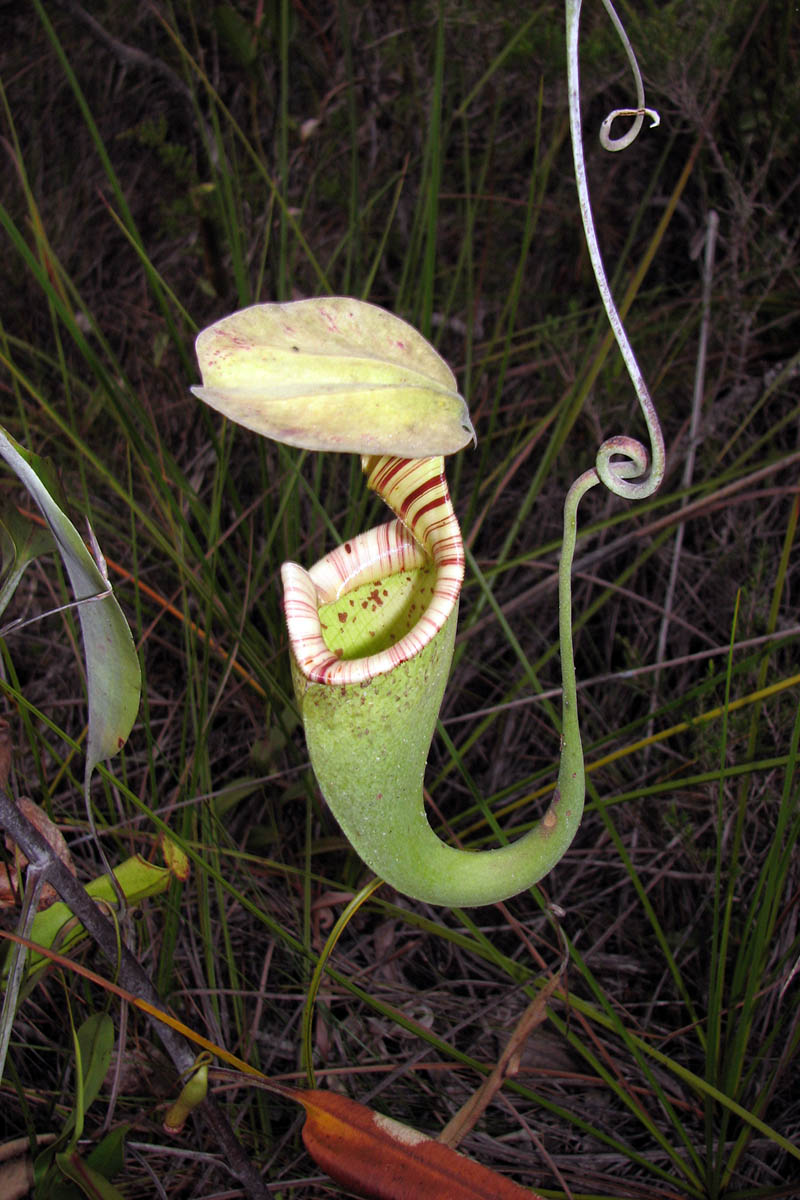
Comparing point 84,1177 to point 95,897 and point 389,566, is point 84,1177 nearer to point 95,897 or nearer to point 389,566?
point 95,897

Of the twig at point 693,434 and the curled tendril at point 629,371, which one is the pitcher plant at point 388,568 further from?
the twig at point 693,434

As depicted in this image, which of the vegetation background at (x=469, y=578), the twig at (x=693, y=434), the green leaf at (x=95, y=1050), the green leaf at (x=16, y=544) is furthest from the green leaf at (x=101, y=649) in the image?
the twig at (x=693, y=434)

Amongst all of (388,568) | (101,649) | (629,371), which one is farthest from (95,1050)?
(629,371)

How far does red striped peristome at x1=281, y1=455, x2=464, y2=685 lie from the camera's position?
37.7 inches

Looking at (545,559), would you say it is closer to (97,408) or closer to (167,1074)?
(97,408)

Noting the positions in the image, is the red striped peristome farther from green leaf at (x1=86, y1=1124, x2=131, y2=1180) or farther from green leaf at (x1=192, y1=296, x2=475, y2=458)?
green leaf at (x1=86, y1=1124, x2=131, y2=1180)

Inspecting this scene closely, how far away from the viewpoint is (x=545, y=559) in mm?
2221

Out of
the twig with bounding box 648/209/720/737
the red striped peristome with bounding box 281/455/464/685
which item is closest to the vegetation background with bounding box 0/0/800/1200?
the twig with bounding box 648/209/720/737

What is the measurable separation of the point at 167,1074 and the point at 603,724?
3.66ft

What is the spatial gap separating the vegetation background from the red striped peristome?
0.38 m

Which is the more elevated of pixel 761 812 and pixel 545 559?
pixel 545 559

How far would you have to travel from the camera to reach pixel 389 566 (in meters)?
1.19

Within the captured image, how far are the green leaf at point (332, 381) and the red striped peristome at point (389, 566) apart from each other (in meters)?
0.17

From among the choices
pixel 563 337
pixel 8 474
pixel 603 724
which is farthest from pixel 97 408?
pixel 603 724
